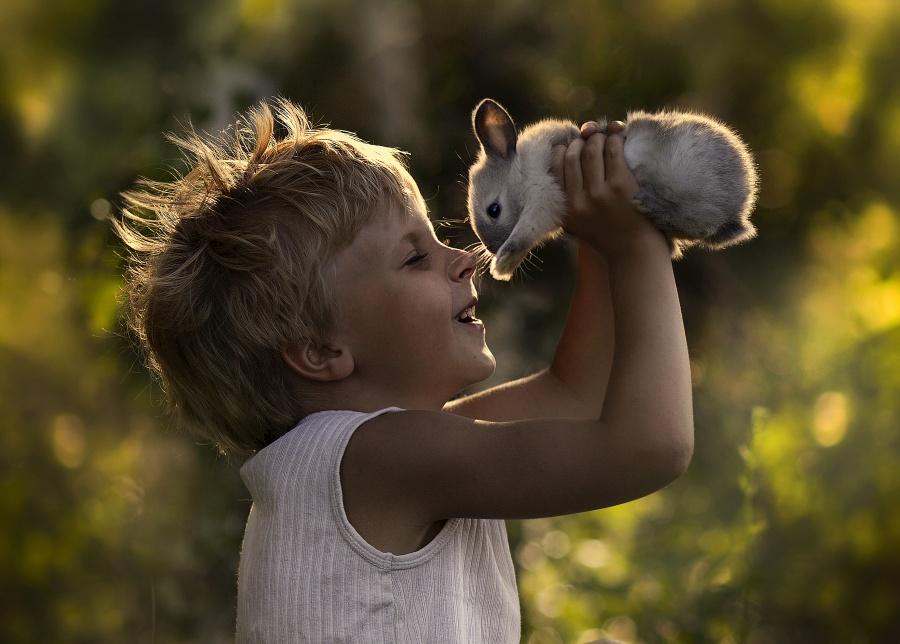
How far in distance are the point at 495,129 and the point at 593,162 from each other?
1.18 feet

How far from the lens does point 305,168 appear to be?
2.02 meters

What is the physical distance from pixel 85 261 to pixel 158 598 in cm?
97

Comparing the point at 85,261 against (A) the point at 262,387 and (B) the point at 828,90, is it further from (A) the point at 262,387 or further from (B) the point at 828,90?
(B) the point at 828,90

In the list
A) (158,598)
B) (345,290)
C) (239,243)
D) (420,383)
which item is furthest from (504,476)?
(158,598)

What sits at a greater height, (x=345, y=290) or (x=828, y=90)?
(x=828, y=90)

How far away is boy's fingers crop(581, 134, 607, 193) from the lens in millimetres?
1789

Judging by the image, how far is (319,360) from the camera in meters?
1.95

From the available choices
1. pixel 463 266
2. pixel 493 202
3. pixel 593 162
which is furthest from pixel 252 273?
pixel 593 162

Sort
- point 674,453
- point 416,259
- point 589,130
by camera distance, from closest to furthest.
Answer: point 674,453 → point 589,130 → point 416,259

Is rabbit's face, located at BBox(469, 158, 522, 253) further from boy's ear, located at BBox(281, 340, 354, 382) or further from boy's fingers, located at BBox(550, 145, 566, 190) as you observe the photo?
boy's ear, located at BBox(281, 340, 354, 382)

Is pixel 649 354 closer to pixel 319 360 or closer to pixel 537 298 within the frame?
pixel 319 360

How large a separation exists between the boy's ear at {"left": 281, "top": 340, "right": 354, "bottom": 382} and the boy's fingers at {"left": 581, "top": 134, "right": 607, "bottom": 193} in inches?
19.4

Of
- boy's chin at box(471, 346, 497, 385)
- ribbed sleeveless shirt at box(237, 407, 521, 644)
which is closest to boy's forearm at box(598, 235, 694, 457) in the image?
boy's chin at box(471, 346, 497, 385)

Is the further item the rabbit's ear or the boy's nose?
the rabbit's ear
